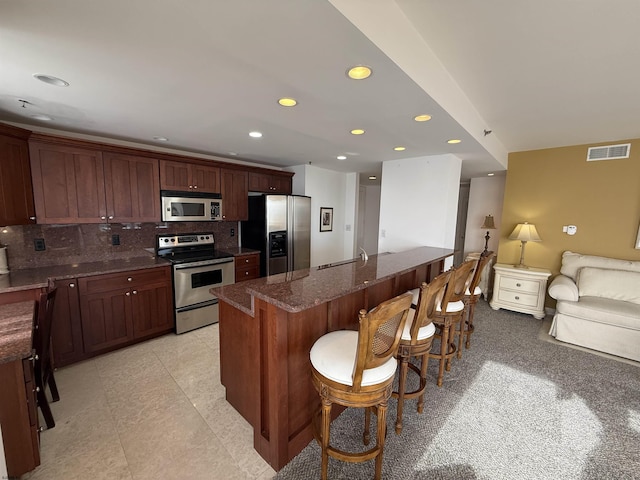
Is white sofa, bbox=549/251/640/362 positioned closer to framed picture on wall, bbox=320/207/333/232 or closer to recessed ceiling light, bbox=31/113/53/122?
framed picture on wall, bbox=320/207/333/232

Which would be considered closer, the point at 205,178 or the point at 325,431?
the point at 325,431

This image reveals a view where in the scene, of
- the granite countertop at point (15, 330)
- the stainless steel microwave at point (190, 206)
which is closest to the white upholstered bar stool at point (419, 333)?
the granite countertop at point (15, 330)

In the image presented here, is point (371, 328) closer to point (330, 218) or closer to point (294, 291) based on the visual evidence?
point (294, 291)

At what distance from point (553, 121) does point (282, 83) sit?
3089 mm

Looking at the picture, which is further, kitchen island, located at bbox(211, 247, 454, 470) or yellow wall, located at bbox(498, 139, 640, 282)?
yellow wall, located at bbox(498, 139, 640, 282)

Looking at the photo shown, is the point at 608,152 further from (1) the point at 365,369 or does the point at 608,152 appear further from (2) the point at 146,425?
(2) the point at 146,425

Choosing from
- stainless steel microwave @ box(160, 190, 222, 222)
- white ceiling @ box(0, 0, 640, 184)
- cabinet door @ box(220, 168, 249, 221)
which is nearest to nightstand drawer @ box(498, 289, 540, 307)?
white ceiling @ box(0, 0, 640, 184)

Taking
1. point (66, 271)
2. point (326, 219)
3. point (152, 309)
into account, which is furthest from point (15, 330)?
point (326, 219)

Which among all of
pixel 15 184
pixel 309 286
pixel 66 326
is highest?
pixel 15 184

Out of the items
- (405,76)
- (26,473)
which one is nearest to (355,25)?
(405,76)

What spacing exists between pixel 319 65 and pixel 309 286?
125 centimetres

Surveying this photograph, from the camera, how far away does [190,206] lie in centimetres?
344

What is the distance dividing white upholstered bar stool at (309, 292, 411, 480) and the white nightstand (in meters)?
→ 3.72

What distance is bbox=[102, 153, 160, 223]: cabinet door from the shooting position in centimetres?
285
